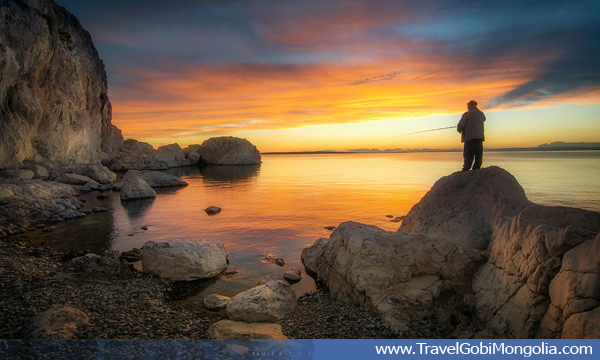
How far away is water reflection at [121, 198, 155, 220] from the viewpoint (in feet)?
67.0

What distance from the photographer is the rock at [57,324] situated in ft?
17.0

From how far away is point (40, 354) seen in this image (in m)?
4.61

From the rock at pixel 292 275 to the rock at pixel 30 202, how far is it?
1441cm

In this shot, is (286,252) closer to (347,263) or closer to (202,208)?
(347,263)

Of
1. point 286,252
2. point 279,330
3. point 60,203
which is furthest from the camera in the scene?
point 60,203

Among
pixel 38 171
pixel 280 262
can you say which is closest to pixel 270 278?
pixel 280 262

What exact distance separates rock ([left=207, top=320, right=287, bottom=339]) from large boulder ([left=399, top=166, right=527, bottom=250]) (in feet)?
15.9

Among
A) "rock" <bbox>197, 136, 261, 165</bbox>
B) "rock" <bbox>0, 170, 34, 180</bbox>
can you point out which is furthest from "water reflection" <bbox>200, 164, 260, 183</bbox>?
"rock" <bbox>197, 136, 261, 165</bbox>

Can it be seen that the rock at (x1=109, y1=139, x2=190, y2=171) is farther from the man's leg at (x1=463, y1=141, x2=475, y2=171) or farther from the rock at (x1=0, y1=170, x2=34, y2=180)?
the man's leg at (x1=463, y1=141, x2=475, y2=171)

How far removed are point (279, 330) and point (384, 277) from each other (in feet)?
8.43

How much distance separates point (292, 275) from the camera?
967cm

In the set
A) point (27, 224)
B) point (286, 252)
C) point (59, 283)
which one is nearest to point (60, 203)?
point (27, 224)

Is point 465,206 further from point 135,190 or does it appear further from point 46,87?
point 46,87

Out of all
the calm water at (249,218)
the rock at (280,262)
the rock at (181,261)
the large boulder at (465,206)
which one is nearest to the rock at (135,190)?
the calm water at (249,218)
